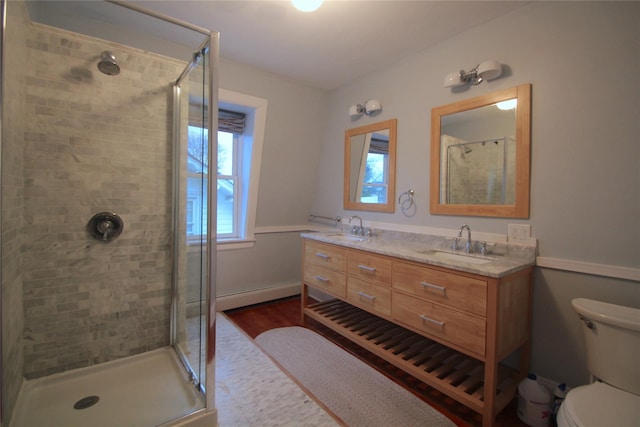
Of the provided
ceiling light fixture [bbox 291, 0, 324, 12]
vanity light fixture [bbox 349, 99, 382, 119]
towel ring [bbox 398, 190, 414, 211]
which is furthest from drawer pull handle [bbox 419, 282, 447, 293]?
ceiling light fixture [bbox 291, 0, 324, 12]

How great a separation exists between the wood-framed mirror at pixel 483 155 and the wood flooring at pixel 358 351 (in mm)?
1172

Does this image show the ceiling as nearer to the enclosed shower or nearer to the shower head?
the enclosed shower

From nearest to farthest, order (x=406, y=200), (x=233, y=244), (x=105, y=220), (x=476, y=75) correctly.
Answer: (x=105, y=220)
(x=476, y=75)
(x=406, y=200)
(x=233, y=244)

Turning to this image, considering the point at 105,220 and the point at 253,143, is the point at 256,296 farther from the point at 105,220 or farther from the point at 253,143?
the point at 105,220

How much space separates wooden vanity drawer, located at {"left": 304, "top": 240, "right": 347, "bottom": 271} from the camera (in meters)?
2.39

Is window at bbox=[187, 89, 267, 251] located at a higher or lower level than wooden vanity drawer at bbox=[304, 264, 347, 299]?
higher

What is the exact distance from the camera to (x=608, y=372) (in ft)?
4.25

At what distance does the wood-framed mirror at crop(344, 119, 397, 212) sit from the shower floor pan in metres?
2.00

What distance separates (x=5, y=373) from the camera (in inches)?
49.4

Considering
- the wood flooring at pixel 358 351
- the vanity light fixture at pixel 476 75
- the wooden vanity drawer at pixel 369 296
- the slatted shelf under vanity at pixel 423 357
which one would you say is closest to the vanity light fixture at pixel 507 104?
the vanity light fixture at pixel 476 75

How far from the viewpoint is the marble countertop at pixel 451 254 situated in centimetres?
157

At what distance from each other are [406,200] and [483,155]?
0.69m

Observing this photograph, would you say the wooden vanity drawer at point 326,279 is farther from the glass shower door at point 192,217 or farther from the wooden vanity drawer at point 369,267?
the glass shower door at point 192,217

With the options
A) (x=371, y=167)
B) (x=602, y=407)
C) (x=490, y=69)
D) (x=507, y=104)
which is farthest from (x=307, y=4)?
(x=602, y=407)
